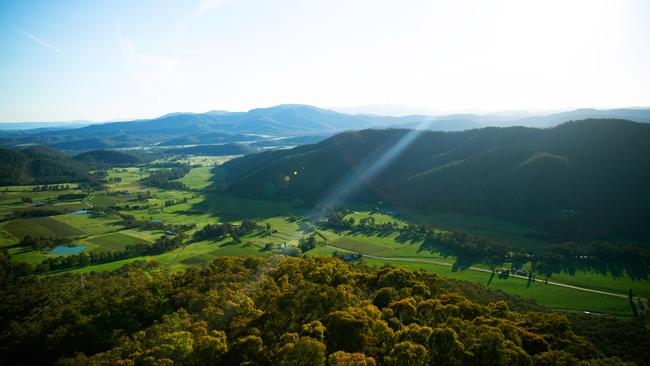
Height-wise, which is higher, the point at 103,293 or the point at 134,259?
the point at 103,293

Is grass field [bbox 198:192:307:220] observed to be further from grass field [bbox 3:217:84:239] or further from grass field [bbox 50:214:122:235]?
grass field [bbox 3:217:84:239]

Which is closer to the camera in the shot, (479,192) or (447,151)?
(479,192)

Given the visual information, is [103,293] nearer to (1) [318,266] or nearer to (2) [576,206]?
(1) [318,266]

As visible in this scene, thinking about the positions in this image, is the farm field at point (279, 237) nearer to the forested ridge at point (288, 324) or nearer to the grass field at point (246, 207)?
the grass field at point (246, 207)

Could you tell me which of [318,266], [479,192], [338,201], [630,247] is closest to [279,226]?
[338,201]

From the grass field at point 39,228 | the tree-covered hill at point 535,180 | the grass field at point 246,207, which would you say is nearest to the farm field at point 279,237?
the grass field at point 39,228

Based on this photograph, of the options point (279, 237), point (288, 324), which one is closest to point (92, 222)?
point (279, 237)

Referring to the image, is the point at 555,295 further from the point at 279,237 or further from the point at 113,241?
the point at 113,241
